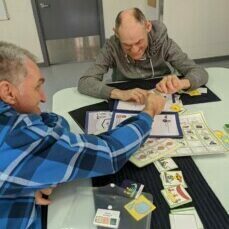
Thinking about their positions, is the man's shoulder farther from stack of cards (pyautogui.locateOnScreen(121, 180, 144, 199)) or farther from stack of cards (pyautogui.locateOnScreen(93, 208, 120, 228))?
stack of cards (pyautogui.locateOnScreen(93, 208, 120, 228))

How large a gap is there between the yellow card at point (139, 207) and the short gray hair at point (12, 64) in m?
0.48

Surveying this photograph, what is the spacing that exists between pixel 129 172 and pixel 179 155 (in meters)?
0.19

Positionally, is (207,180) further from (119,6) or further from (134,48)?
(119,6)

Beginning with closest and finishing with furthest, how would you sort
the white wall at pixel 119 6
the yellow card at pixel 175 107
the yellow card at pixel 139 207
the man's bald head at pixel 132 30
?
1. the yellow card at pixel 139 207
2. the yellow card at pixel 175 107
3. the man's bald head at pixel 132 30
4. the white wall at pixel 119 6

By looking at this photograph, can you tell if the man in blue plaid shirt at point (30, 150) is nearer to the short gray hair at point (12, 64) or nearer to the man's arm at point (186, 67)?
the short gray hair at point (12, 64)

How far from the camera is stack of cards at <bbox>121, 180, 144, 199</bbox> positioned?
83cm

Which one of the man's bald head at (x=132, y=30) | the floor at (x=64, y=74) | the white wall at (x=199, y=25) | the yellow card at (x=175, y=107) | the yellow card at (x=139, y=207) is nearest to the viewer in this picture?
the yellow card at (x=139, y=207)

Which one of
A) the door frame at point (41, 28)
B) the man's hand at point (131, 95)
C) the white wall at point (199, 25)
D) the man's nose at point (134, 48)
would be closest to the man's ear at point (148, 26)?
the man's nose at point (134, 48)

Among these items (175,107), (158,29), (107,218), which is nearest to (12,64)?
(107,218)

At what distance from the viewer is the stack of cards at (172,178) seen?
2.81 ft

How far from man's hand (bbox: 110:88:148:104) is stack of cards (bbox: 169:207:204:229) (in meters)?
0.59

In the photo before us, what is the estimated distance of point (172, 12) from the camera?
321 centimetres

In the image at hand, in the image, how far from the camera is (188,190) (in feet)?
2.74

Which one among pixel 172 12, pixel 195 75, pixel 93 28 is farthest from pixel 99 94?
pixel 93 28
